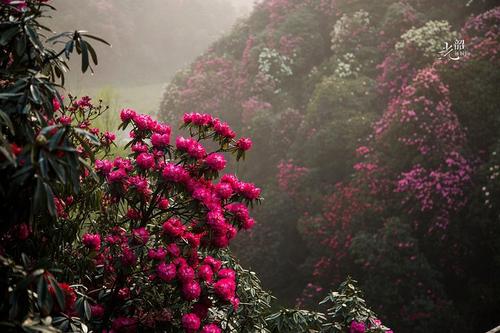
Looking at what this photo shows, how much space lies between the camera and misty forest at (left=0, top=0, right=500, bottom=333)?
2732mm

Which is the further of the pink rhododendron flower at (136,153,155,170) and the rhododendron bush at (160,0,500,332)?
the rhododendron bush at (160,0,500,332)

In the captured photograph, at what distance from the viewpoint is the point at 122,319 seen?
333cm

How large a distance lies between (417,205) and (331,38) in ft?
22.6

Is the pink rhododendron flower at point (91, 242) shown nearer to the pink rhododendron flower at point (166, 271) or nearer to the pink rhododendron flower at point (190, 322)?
the pink rhododendron flower at point (166, 271)

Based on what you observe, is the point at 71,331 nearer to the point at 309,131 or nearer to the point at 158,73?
the point at 309,131

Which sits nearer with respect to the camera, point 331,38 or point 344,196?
point 344,196

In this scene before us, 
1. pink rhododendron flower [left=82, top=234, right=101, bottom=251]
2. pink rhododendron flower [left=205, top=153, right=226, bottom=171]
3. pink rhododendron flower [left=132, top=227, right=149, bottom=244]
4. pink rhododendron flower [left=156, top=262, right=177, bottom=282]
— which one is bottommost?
pink rhododendron flower [left=156, top=262, right=177, bottom=282]

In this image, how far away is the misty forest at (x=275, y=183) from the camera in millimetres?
2732

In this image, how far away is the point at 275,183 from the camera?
36.0 feet

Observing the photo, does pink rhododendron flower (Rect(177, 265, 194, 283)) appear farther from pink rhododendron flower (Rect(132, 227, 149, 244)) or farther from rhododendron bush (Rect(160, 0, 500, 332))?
rhododendron bush (Rect(160, 0, 500, 332))

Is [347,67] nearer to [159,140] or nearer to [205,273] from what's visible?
[159,140]

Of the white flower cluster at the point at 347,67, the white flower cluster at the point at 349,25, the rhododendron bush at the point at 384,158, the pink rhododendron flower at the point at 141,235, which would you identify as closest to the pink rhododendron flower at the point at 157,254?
the pink rhododendron flower at the point at 141,235

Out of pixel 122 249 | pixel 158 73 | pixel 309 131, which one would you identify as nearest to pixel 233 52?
pixel 309 131

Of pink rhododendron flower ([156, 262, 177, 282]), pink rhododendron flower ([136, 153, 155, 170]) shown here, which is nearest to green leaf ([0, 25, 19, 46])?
pink rhododendron flower ([136, 153, 155, 170])
